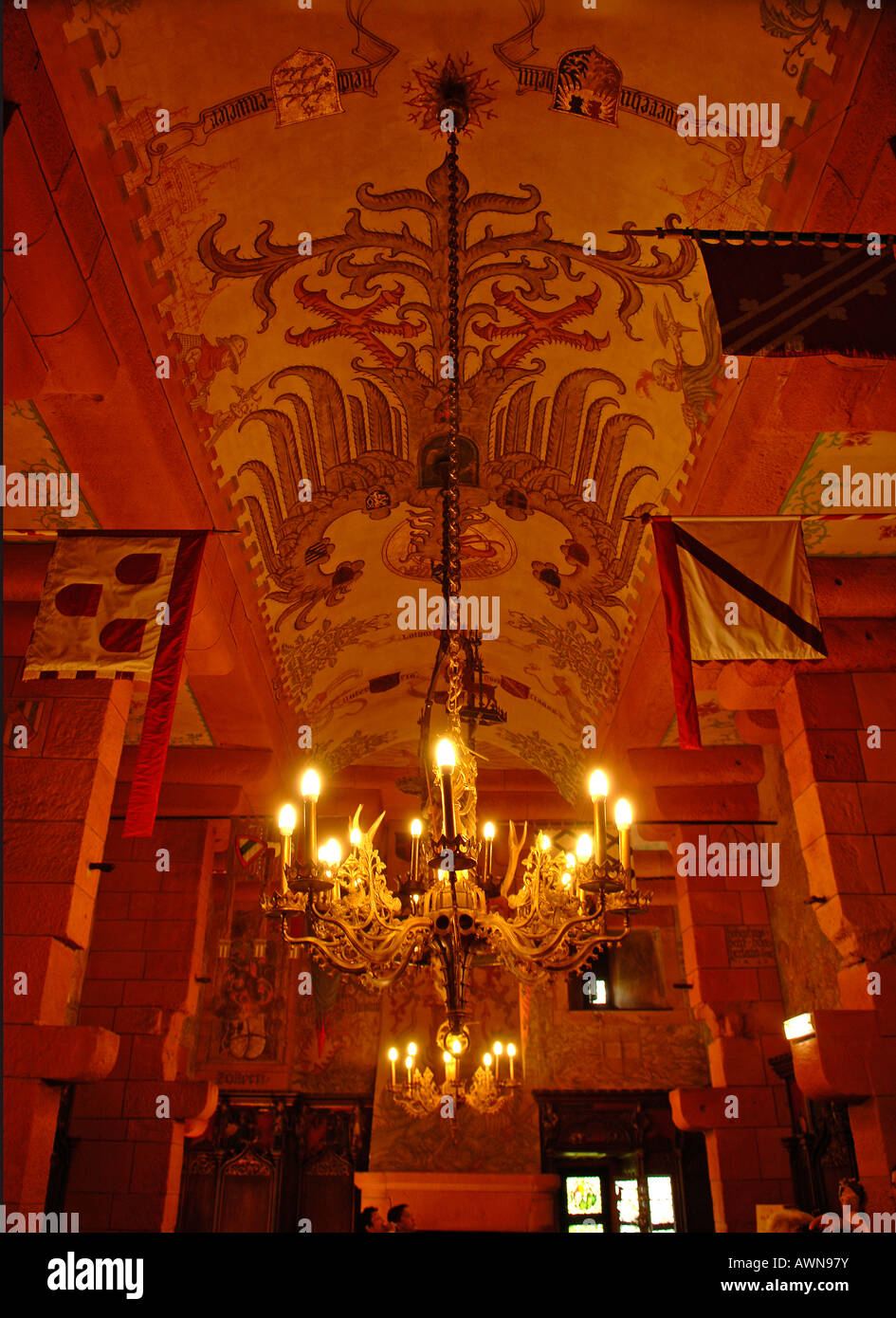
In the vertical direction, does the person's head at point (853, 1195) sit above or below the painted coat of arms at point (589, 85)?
below

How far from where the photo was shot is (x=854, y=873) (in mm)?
5820

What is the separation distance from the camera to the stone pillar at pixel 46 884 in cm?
497

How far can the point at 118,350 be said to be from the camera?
509 centimetres

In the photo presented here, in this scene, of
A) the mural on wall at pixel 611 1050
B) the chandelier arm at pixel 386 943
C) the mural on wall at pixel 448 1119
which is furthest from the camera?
the mural on wall at pixel 611 1050

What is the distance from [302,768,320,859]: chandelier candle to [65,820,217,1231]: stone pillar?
16.6 ft

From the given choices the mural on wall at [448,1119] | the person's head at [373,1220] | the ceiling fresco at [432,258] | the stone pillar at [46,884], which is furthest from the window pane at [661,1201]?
the stone pillar at [46,884]

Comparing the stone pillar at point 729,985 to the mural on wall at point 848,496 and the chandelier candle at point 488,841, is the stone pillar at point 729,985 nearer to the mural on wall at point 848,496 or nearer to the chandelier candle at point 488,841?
the mural on wall at point 848,496

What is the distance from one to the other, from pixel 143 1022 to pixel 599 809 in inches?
238

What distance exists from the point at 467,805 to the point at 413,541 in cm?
440

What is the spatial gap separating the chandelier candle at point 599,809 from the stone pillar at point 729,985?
504 cm

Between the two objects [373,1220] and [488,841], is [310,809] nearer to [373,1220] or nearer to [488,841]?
[488,841]

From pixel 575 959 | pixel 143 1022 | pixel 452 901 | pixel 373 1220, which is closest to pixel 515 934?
pixel 575 959

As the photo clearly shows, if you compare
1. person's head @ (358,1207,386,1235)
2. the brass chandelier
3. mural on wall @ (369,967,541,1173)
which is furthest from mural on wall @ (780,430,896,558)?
mural on wall @ (369,967,541,1173)
